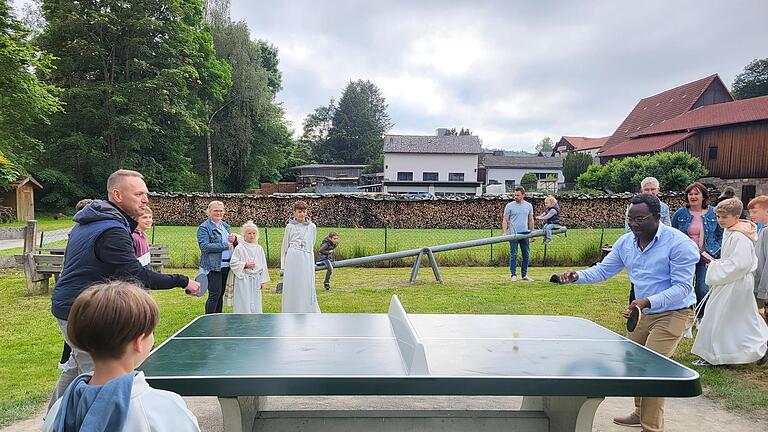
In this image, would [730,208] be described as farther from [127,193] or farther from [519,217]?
[519,217]

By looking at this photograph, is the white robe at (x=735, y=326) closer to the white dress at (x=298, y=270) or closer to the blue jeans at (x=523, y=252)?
the white dress at (x=298, y=270)

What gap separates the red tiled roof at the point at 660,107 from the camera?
1971 inches

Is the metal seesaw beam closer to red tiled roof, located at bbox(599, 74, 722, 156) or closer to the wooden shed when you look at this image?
the wooden shed

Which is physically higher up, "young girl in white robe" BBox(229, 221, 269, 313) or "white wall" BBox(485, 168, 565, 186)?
"white wall" BBox(485, 168, 565, 186)

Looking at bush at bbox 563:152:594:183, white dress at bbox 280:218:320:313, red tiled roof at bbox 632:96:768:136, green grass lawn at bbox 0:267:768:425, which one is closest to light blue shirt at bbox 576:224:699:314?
green grass lawn at bbox 0:267:768:425

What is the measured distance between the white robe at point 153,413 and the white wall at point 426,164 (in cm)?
5558

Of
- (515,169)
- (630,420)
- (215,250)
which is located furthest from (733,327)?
(515,169)

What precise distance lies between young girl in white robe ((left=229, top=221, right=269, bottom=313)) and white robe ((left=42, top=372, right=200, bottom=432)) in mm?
5160

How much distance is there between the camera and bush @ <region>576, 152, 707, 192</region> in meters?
34.7

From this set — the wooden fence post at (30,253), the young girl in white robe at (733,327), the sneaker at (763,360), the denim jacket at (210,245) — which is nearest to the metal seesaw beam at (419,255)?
the denim jacket at (210,245)

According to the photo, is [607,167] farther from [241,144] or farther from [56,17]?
[56,17]

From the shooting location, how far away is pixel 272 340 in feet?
12.4

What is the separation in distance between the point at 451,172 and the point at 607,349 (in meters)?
54.6

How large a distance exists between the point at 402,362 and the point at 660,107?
2288 inches
